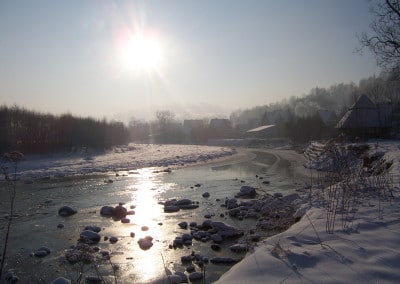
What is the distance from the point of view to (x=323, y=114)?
89375mm

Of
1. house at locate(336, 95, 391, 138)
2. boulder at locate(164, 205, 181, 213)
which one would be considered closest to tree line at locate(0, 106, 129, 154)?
boulder at locate(164, 205, 181, 213)

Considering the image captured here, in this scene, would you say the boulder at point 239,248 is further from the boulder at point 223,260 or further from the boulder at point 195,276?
the boulder at point 195,276

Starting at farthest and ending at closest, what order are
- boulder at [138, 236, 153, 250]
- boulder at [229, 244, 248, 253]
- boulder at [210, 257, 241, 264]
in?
boulder at [138, 236, 153, 250]
boulder at [229, 244, 248, 253]
boulder at [210, 257, 241, 264]

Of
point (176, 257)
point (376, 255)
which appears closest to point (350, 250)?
point (376, 255)

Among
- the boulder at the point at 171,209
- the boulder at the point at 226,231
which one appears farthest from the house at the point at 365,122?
the boulder at the point at 226,231

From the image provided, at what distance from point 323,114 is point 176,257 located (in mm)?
86798

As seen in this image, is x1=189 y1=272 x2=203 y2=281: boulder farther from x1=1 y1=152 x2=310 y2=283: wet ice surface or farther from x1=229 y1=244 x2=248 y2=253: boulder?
x1=229 y1=244 x2=248 y2=253: boulder

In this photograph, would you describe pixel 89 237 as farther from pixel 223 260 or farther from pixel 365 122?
pixel 365 122

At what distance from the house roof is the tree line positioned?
3187cm

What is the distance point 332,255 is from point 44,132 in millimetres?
41522

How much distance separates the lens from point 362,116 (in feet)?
132

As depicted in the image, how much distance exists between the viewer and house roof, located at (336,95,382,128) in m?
40.0

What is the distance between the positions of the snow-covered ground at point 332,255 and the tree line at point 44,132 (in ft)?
121

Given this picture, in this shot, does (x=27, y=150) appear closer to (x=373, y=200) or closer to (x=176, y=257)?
(x=176, y=257)
